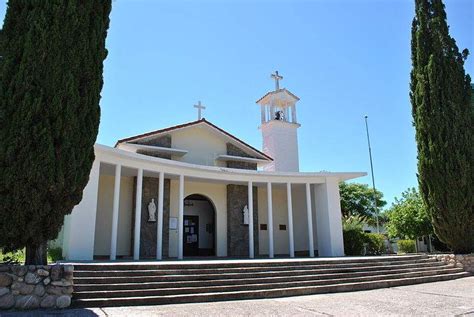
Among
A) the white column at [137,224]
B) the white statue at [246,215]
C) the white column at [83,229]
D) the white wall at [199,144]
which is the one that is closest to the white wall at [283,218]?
the white statue at [246,215]

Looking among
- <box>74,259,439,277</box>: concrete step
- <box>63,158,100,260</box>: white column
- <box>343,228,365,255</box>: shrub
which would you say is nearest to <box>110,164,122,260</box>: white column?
<box>63,158,100,260</box>: white column

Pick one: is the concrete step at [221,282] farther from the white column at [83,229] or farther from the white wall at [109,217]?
the white wall at [109,217]

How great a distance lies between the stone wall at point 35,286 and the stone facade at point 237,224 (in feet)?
35.2

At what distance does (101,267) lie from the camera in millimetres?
8164

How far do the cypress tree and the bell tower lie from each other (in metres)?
8.80

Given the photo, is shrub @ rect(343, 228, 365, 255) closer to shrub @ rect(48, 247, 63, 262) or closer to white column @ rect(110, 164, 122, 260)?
white column @ rect(110, 164, 122, 260)

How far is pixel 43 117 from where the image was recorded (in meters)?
6.82

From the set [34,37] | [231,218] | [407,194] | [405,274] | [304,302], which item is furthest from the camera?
[407,194]

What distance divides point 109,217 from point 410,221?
17824 mm

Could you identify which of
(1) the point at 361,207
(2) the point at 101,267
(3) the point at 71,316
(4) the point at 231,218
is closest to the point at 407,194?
Result: (4) the point at 231,218

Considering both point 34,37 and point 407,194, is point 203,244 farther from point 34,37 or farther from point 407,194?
point 407,194

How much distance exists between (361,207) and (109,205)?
3793 cm

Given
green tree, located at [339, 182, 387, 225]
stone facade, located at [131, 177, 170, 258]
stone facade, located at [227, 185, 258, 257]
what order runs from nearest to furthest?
stone facade, located at [131, 177, 170, 258]
stone facade, located at [227, 185, 258, 257]
green tree, located at [339, 182, 387, 225]

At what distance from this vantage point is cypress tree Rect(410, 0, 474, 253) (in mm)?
13320
